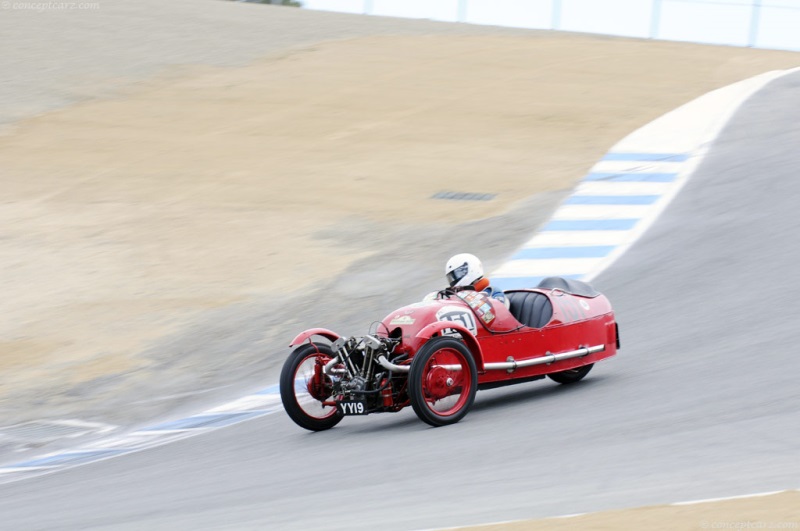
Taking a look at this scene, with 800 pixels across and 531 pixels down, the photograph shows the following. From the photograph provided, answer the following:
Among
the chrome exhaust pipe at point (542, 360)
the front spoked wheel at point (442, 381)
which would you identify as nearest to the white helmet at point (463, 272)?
the chrome exhaust pipe at point (542, 360)

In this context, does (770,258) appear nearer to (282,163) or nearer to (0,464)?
(0,464)

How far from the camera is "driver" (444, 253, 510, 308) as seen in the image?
946 centimetres

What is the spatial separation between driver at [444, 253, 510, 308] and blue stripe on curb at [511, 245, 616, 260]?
16.3 ft

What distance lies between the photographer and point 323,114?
2448cm

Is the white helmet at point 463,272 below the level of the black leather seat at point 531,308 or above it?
above

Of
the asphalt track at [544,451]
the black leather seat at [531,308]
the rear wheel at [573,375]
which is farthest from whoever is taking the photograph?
the rear wheel at [573,375]

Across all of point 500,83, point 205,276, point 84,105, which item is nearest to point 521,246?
point 205,276

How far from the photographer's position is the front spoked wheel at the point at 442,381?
27.8 feet

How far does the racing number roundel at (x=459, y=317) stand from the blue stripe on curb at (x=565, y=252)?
5.40 metres

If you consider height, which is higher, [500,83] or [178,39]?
[178,39]

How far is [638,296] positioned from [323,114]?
13.4 metres

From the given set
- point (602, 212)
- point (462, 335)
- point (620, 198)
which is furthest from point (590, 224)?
point (462, 335)

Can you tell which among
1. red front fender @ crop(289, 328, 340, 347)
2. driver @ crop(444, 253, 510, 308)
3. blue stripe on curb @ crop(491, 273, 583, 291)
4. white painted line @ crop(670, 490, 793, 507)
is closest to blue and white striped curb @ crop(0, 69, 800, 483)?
blue stripe on curb @ crop(491, 273, 583, 291)

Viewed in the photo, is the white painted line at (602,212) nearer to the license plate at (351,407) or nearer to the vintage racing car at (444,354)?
the vintage racing car at (444,354)
